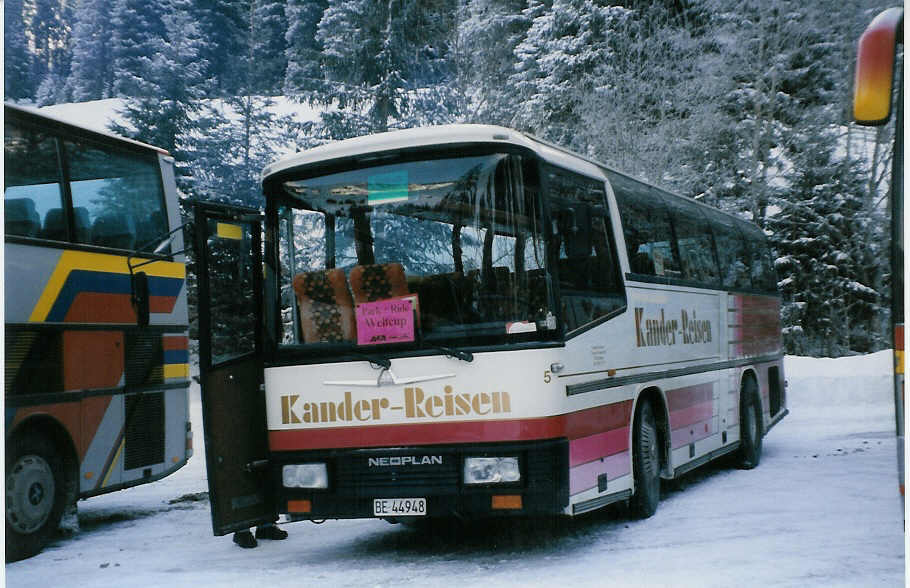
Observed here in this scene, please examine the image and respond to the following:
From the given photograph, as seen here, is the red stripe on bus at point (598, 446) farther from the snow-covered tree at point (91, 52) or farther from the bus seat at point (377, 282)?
the snow-covered tree at point (91, 52)

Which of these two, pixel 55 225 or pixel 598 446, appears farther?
pixel 55 225

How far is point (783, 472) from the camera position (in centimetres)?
1123

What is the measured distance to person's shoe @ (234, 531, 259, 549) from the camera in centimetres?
806

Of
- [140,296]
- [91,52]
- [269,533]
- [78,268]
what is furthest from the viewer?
[91,52]

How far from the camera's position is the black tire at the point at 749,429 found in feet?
39.3

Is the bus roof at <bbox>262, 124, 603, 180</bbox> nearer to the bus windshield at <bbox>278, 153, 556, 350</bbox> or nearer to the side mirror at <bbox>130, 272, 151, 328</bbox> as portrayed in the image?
the bus windshield at <bbox>278, 153, 556, 350</bbox>

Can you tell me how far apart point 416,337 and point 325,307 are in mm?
715

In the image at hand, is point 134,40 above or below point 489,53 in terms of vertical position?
below

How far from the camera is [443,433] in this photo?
678 centimetres

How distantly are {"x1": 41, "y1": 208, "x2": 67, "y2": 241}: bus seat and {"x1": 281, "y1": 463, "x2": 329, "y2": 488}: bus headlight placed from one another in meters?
3.03

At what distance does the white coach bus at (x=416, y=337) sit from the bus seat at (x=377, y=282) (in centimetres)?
1

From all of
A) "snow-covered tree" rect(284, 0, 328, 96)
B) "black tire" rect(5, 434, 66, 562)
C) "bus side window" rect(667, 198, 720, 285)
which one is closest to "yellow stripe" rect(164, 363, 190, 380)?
A: "black tire" rect(5, 434, 66, 562)

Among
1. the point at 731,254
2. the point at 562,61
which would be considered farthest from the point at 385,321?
the point at 562,61

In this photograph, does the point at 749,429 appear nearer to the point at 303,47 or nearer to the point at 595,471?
the point at 595,471
